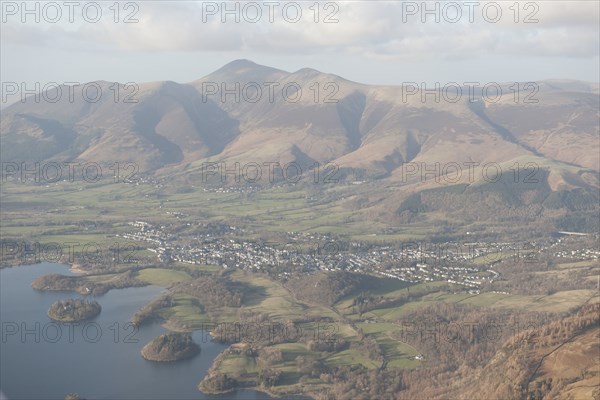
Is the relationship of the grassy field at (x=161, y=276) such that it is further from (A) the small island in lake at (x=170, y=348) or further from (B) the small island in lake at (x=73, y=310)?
(A) the small island in lake at (x=170, y=348)

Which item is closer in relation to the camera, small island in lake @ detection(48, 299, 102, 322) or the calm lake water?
the calm lake water

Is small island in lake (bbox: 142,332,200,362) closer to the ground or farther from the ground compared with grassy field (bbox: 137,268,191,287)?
closer to the ground

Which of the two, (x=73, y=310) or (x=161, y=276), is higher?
(x=161, y=276)

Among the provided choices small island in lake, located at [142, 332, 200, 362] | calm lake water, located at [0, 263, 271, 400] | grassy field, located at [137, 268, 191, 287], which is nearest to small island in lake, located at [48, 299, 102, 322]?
calm lake water, located at [0, 263, 271, 400]

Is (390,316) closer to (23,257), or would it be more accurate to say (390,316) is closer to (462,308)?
(462,308)

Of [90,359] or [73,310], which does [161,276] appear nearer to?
[73,310]

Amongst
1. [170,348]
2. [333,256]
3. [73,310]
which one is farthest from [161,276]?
[170,348]

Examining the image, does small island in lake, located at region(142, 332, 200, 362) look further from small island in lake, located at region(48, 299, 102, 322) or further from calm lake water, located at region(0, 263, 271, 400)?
small island in lake, located at region(48, 299, 102, 322)
